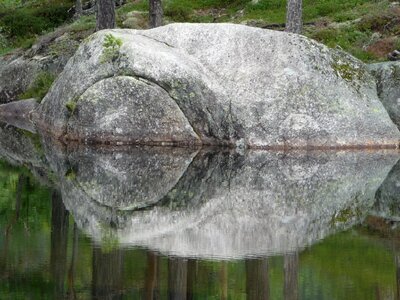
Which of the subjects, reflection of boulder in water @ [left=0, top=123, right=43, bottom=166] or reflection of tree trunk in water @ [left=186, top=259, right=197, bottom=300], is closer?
reflection of tree trunk in water @ [left=186, top=259, right=197, bottom=300]

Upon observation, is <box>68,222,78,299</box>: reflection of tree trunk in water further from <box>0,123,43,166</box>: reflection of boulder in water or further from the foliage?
the foliage

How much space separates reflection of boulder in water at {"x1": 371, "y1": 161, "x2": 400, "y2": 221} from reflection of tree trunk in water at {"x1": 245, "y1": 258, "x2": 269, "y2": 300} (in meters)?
3.91

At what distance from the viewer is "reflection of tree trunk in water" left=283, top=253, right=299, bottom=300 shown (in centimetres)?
1131

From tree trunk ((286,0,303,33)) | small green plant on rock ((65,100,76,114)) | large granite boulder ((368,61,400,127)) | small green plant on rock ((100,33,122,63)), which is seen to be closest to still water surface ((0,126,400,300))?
small green plant on rock ((65,100,76,114))

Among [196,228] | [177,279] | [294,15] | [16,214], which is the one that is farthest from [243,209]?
[294,15]

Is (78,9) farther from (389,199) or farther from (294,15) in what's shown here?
(389,199)

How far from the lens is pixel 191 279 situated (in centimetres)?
1045

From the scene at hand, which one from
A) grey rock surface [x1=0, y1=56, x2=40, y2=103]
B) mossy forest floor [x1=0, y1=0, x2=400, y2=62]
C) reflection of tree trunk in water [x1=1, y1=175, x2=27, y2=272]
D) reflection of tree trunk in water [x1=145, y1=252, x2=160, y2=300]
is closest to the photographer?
reflection of tree trunk in water [x1=145, y1=252, x2=160, y2=300]

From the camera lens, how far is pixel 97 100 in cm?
2425

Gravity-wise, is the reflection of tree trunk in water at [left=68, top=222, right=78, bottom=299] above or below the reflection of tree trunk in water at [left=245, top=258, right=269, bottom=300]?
above

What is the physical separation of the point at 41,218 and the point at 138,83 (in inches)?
421

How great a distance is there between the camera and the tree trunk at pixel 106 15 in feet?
97.7

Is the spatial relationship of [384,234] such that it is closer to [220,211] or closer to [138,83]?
[220,211]

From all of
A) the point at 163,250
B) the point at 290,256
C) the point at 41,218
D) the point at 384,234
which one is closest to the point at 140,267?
the point at 163,250
